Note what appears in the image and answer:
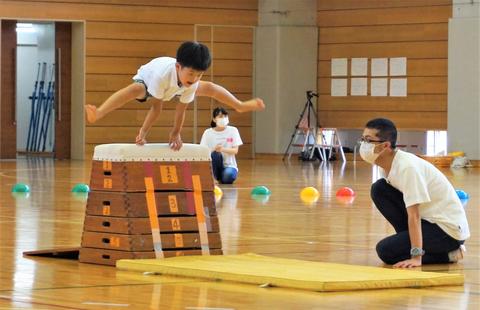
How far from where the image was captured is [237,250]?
7805mm

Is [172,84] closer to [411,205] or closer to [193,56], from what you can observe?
[193,56]

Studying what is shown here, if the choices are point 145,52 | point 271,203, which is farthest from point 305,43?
point 271,203

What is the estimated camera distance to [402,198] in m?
7.31

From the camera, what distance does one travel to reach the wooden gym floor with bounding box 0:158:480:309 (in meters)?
5.43

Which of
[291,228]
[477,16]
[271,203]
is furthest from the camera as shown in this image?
[477,16]

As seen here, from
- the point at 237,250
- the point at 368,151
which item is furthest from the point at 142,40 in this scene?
the point at 368,151

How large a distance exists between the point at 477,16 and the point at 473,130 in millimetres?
2263

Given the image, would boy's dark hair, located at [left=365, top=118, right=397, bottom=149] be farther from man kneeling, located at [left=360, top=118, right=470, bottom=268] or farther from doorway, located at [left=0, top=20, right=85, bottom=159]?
doorway, located at [left=0, top=20, right=85, bottom=159]

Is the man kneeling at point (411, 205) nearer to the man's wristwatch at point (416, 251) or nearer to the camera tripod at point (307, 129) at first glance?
the man's wristwatch at point (416, 251)

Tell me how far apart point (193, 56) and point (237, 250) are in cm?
157

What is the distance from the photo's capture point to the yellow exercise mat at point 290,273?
5914 mm

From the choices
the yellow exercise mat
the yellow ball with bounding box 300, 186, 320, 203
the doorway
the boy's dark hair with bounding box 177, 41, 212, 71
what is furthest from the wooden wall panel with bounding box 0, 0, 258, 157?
the yellow exercise mat

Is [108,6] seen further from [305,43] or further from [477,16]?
[477,16]

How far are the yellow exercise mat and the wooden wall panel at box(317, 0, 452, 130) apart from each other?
16.8 meters
